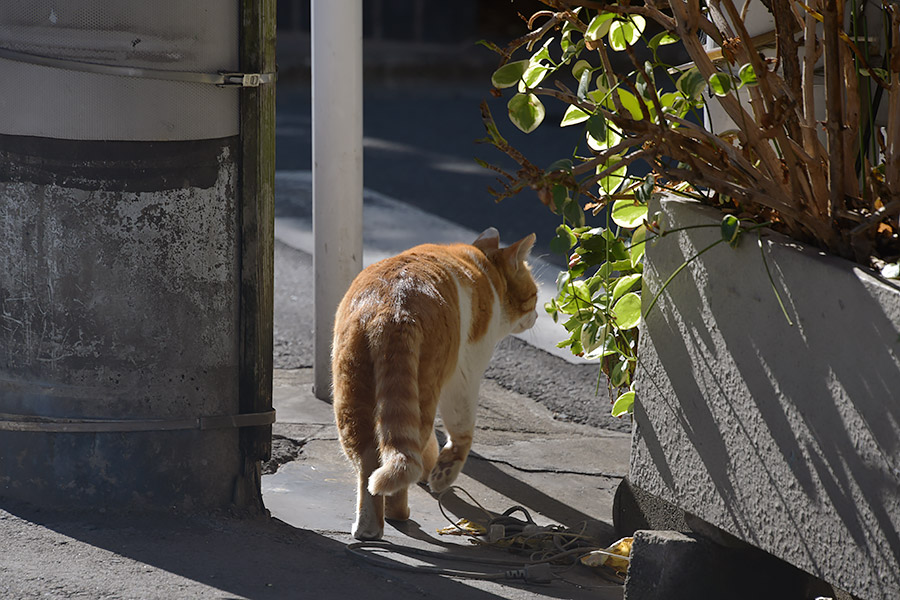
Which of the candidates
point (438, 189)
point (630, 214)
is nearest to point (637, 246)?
point (630, 214)

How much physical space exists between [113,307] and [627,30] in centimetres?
152

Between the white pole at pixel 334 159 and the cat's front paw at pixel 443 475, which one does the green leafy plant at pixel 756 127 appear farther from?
the white pole at pixel 334 159

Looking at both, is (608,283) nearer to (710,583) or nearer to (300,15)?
(710,583)

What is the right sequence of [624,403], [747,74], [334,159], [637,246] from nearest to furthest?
[747,74], [637,246], [624,403], [334,159]

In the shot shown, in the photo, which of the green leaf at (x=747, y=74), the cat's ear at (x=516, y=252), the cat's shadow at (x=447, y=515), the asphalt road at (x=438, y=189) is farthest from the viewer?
the asphalt road at (x=438, y=189)

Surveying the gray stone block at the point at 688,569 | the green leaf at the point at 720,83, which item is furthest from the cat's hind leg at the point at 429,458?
the green leaf at the point at 720,83

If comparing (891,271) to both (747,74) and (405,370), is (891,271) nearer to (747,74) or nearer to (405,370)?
(747,74)

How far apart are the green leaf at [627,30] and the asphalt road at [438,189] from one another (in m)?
1.04

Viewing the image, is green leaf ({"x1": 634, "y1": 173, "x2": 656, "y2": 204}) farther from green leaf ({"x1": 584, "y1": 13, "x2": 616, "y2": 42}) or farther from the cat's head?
the cat's head

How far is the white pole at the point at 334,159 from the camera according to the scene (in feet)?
14.1

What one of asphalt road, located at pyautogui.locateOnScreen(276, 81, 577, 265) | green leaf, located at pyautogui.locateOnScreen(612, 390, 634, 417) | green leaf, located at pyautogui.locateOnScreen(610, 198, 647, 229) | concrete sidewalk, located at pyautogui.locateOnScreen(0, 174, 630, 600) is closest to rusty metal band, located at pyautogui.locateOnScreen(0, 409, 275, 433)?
concrete sidewalk, located at pyautogui.locateOnScreen(0, 174, 630, 600)

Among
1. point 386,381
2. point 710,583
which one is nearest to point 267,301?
point 386,381

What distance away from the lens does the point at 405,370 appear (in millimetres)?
3014

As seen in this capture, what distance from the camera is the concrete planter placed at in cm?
212
